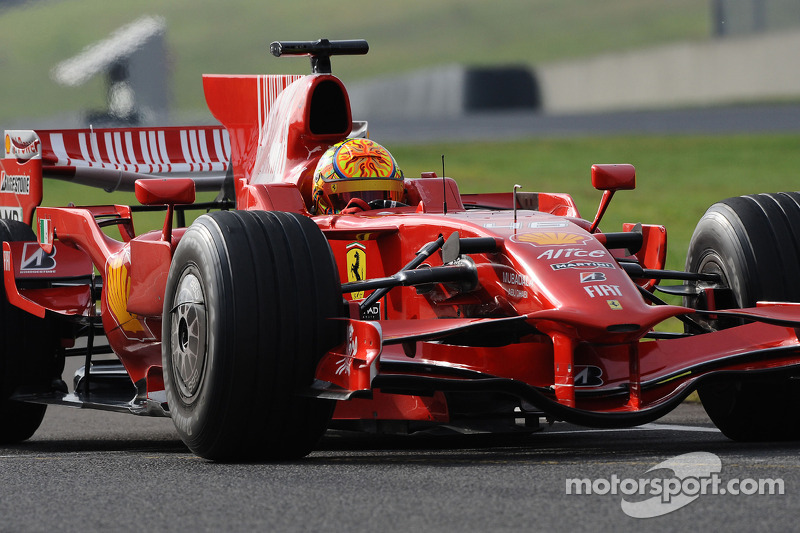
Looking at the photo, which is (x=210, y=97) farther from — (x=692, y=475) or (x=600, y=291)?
(x=692, y=475)

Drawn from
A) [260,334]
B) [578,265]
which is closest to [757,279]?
[578,265]

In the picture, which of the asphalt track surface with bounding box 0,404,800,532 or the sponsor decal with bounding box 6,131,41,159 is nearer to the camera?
the asphalt track surface with bounding box 0,404,800,532

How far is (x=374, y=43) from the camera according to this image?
1967 inches

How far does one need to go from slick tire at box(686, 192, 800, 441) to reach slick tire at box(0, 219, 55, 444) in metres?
3.80

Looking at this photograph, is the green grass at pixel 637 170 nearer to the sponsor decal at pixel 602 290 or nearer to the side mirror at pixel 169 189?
the side mirror at pixel 169 189

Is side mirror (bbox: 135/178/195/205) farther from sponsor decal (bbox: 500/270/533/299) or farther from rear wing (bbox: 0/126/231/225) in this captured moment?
rear wing (bbox: 0/126/231/225)

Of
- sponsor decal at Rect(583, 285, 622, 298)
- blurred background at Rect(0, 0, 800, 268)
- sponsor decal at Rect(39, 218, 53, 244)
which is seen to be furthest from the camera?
blurred background at Rect(0, 0, 800, 268)

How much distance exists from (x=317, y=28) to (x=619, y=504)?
4916 cm

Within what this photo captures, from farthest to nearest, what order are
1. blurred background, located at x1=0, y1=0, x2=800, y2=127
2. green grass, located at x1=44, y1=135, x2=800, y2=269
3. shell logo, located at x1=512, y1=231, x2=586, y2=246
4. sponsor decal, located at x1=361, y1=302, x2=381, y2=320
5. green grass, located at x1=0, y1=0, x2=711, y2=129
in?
green grass, located at x1=0, y1=0, x2=711, y2=129 < blurred background, located at x1=0, y1=0, x2=800, y2=127 < green grass, located at x1=44, y1=135, x2=800, y2=269 < sponsor decal, located at x1=361, y1=302, x2=381, y2=320 < shell logo, located at x1=512, y1=231, x2=586, y2=246

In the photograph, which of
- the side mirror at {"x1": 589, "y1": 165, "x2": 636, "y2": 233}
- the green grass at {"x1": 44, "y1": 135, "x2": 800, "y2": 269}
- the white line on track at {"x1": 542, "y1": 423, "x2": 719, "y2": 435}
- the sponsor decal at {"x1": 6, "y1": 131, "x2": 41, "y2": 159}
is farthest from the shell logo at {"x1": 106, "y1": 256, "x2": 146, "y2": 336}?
the green grass at {"x1": 44, "y1": 135, "x2": 800, "y2": 269}

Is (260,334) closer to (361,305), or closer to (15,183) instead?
(361,305)

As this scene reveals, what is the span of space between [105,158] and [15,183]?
0.70 m

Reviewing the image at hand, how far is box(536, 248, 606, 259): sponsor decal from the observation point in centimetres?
620

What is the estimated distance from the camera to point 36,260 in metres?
8.20
